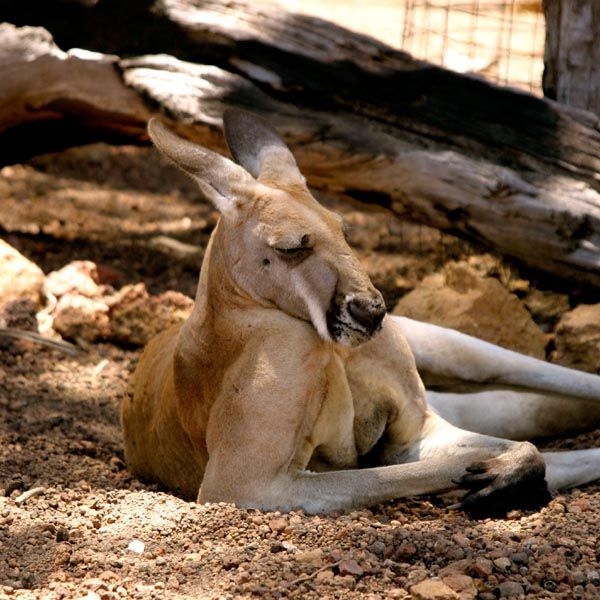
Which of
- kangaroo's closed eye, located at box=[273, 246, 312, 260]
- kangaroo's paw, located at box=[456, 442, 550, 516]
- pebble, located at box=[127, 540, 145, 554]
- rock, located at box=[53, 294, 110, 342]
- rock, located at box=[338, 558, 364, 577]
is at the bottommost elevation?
rock, located at box=[53, 294, 110, 342]

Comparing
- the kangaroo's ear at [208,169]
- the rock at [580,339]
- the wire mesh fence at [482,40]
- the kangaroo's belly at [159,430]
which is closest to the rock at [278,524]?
the kangaroo's belly at [159,430]

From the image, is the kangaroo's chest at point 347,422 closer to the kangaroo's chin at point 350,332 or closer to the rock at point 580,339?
the kangaroo's chin at point 350,332

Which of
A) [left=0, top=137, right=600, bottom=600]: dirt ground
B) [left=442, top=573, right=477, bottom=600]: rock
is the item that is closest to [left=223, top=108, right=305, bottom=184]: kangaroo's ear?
[left=0, top=137, right=600, bottom=600]: dirt ground

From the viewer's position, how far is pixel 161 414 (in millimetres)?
4766

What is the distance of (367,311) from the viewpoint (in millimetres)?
4082

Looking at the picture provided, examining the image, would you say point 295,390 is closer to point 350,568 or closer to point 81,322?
point 350,568

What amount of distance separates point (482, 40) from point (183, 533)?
21.9ft

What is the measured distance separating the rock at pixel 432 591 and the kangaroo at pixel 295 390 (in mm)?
746

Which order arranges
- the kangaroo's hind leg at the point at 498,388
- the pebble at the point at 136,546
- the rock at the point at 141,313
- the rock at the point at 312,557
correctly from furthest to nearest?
the rock at the point at 141,313
the kangaroo's hind leg at the point at 498,388
the pebble at the point at 136,546
the rock at the point at 312,557

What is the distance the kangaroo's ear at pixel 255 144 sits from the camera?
15.7 feet

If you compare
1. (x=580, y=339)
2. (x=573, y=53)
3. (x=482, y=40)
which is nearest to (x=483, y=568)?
(x=580, y=339)

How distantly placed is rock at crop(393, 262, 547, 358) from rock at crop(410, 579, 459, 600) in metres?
2.84

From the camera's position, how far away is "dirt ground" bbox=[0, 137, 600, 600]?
3445mm

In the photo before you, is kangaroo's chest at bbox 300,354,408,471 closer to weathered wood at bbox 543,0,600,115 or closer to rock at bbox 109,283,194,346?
rock at bbox 109,283,194,346
